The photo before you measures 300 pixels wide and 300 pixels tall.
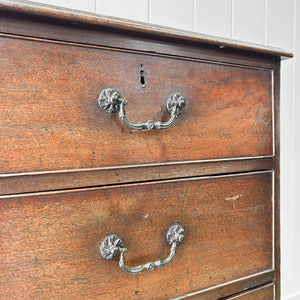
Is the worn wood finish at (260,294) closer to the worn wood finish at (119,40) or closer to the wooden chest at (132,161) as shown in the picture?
the wooden chest at (132,161)

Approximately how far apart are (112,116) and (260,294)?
0.45 metres

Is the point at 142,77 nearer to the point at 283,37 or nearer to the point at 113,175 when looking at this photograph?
the point at 113,175

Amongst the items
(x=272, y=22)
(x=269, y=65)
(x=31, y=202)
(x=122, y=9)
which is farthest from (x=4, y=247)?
(x=272, y=22)

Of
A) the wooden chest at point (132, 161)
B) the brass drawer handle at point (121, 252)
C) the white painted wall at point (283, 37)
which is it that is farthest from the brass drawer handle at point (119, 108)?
the white painted wall at point (283, 37)

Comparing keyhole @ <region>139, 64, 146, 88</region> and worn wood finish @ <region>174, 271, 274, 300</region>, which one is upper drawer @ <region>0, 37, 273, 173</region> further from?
worn wood finish @ <region>174, 271, 274, 300</region>

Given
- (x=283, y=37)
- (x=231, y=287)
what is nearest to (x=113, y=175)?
(x=231, y=287)

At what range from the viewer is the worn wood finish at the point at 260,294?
1.93 ft

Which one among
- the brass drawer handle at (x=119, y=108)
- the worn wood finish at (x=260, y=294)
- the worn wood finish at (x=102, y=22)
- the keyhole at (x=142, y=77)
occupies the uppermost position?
the worn wood finish at (x=102, y=22)

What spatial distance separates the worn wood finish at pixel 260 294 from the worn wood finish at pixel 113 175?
231 mm

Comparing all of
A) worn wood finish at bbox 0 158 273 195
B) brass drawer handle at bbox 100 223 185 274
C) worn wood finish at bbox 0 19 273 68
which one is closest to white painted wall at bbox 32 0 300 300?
worn wood finish at bbox 0 19 273 68

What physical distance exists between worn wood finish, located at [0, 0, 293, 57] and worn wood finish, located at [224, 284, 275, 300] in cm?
45

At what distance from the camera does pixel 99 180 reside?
451 millimetres

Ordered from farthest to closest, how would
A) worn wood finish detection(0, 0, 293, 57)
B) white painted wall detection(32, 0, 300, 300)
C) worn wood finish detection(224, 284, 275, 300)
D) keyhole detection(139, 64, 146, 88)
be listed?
white painted wall detection(32, 0, 300, 300), worn wood finish detection(224, 284, 275, 300), keyhole detection(139, 64, 146, 88), worn wood finish detection(0, 0, 293, 57)

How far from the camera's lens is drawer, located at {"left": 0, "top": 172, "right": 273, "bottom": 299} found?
1.33 ft
